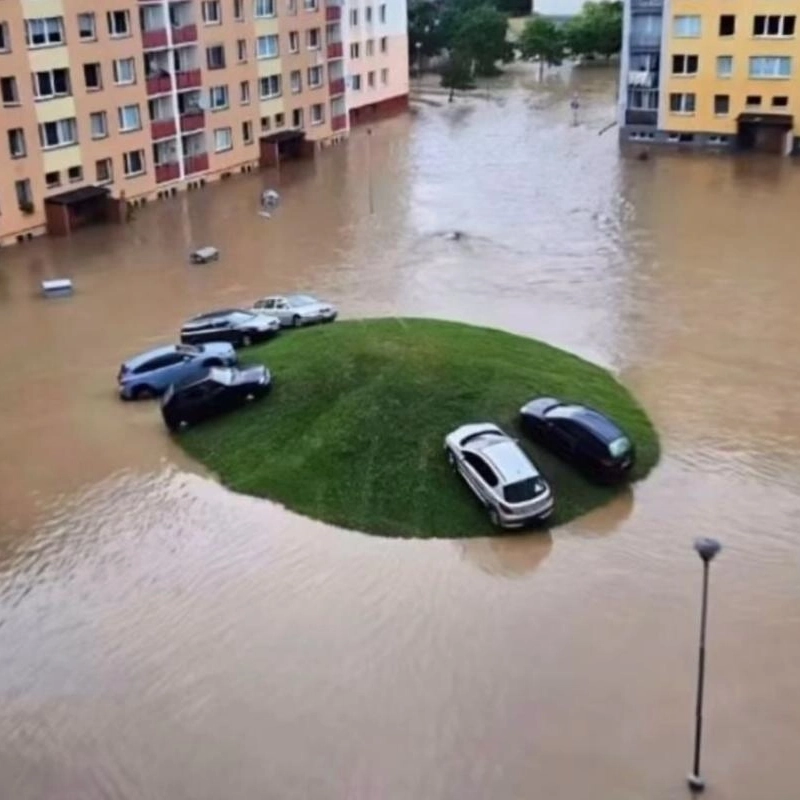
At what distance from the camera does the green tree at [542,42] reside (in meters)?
94.0

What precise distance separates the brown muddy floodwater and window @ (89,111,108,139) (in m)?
13.1

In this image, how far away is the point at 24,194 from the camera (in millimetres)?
48062

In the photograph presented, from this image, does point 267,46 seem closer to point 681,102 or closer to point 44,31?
point 44,31

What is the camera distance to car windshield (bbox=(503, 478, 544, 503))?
945 inches

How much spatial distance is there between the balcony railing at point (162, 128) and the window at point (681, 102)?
27.3 metres

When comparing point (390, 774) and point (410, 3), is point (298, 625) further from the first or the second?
point (410, 3)

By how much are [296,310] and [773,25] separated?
37959 millimetres

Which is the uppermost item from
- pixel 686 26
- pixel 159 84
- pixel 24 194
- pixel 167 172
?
pixel 686 26

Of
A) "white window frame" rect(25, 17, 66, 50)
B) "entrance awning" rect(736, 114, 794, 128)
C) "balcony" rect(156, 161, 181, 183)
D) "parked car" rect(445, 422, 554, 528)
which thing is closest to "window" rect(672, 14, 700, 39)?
"entrance awning" rect(736, 114, 794, 128)

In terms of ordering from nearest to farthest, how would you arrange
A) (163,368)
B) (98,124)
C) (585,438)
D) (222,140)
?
(585,438)
(163,368)
(98,124)
(222,140)

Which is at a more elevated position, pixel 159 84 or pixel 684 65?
pixel 159 84

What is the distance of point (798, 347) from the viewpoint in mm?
33656

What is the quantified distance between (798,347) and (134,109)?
3322 cm

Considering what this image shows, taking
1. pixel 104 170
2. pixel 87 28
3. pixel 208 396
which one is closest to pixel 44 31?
pixel 87 28
